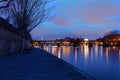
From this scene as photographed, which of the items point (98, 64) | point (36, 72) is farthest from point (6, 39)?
point (36, 72)

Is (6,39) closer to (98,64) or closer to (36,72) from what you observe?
(98,64)

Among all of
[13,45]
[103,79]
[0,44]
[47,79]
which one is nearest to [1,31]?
[0,44]

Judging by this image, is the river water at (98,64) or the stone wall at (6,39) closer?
the river water at (98,64)

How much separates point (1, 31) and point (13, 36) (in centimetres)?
895

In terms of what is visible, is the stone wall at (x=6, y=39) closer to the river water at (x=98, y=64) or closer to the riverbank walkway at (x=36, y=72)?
the river water at (x=98, y=64)

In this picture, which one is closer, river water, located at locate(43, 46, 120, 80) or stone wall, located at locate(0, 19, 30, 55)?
river water, located at locate(43, 46, 120, 80)

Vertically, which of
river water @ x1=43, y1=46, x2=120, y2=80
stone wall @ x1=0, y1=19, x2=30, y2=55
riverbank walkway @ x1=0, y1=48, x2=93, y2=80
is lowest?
river water @ x1=43, y1=46, x2=120, y2=80

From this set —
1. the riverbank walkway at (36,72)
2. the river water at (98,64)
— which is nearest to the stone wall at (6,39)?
the river water at (98,64)

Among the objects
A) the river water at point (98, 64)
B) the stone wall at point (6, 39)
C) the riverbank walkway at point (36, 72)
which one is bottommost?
the river water at point (98, 64)

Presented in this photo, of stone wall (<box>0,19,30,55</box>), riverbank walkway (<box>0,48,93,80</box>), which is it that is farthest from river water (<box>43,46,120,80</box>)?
stone wall (<box>0,19,30,55</box>)

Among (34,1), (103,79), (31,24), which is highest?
(34,1)

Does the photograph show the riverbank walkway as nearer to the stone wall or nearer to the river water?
the river water

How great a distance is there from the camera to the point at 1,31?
118 feet

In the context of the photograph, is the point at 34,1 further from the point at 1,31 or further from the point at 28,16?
the point at 1,31
